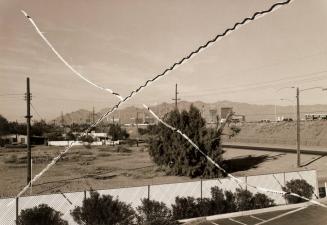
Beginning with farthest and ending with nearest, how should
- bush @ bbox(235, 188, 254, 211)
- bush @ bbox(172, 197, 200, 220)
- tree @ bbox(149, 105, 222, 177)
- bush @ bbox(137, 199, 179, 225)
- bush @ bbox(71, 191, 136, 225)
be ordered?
tree @ bbox(149, 105, 222, 177) < bush @ bbox(235, 188, 254, 211) < bush @ bbox(172, 197, 200, 220) < bush @ bbox(137, 199, 179, 225) < bush @ bbox(71, 191, 136, 225)

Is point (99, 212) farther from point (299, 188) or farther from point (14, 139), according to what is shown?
point (14, 139)

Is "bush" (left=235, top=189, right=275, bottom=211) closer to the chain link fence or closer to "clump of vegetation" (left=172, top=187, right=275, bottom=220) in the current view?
"clump of vegetation" (left=172, top=187, right=275, bottom=220)

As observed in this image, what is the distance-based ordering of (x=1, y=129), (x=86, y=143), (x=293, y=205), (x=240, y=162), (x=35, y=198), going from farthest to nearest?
1. (x=1, y=129)
2. (x=86, y=143)
3. (x=240, y=162)
4. (x=293, y=205)
5. (x=35, y=198)

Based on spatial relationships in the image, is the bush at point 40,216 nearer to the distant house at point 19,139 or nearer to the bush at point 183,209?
the bush at point 183,209

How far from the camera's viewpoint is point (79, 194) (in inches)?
649

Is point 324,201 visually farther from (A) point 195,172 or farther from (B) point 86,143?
(B) point 86,143

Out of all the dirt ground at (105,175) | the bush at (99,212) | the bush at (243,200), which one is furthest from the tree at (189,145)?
the bush at (99,212)

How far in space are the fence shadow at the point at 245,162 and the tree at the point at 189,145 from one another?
5.60 m

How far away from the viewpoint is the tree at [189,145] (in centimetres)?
3294

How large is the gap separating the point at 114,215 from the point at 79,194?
70.0 inches

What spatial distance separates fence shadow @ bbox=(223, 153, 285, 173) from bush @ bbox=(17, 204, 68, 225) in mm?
24649

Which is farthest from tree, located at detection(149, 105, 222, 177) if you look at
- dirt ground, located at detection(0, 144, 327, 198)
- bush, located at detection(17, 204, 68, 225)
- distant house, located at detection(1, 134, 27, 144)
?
distant house, located at detection(1, 134, 27, 144)

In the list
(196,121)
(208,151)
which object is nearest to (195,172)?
(208,151)

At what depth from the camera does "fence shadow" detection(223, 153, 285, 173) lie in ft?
130
